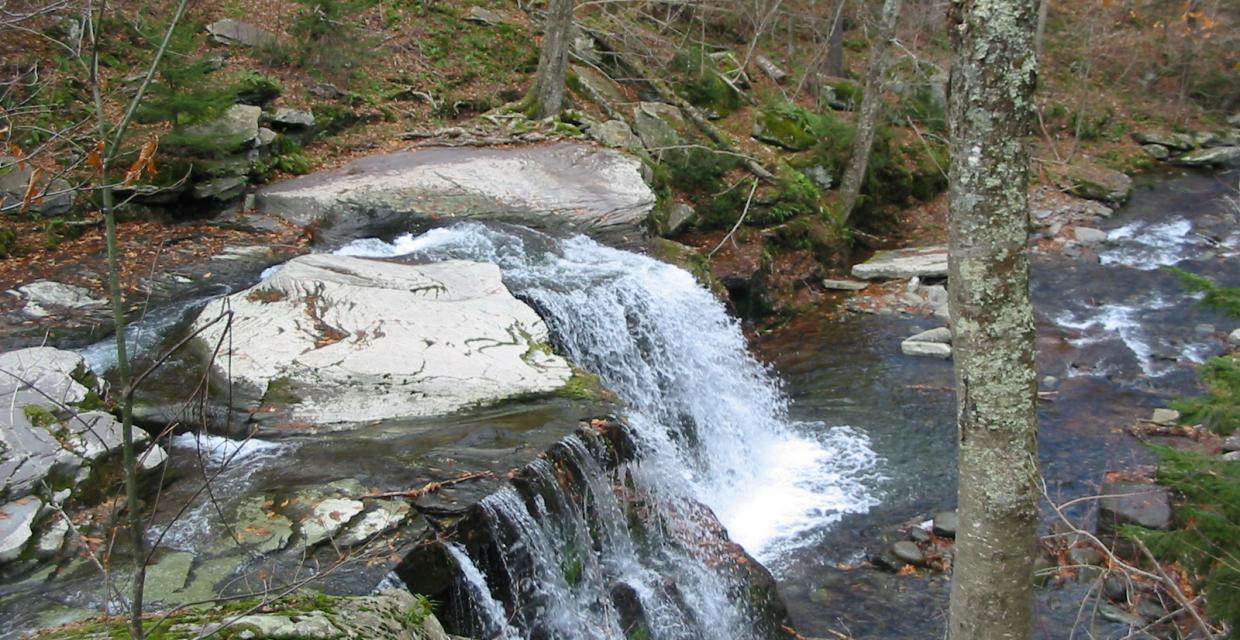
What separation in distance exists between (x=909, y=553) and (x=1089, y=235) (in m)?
9.61

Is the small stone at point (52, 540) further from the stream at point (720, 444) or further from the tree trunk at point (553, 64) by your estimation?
the tree trunk at point (553, 64)

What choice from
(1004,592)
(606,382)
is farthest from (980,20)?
(606,382)

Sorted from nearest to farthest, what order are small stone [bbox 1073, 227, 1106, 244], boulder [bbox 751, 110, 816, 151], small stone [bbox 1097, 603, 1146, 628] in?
small stone [bbox 1097, 603, 1146, 628] < small stone [bbox 1073, 227, 1106, 244] < boulder [bbox 751, 110, 816, 151]

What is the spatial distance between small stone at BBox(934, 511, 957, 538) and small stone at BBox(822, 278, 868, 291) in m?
5.80

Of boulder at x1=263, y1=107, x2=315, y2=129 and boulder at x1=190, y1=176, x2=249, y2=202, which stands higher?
boulder at x1=263, y1=107, x2=315, y2=129

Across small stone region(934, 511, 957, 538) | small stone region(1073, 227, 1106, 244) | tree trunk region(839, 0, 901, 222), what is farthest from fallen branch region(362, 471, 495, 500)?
small stone region(1073, 227, 1106, 244)

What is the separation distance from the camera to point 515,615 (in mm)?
5129

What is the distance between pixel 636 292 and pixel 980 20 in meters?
6.60

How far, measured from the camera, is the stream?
5.37 meters

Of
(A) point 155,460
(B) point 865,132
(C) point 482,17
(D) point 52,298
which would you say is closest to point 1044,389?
(B) point 865,132

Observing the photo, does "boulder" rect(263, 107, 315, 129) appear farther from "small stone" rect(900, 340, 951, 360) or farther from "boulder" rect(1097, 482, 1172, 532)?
"boulder" rect(1097, 482, 1172, 532)

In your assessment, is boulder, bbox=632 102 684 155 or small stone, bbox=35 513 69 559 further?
boulder, bbox=632 102 684 155

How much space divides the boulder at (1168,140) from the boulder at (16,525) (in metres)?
21.5

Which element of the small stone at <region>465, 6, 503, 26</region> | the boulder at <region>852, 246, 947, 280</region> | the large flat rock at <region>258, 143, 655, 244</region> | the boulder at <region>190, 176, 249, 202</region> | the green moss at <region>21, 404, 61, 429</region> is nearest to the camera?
the green moss at <region>21, 404, 61, 429</region>
